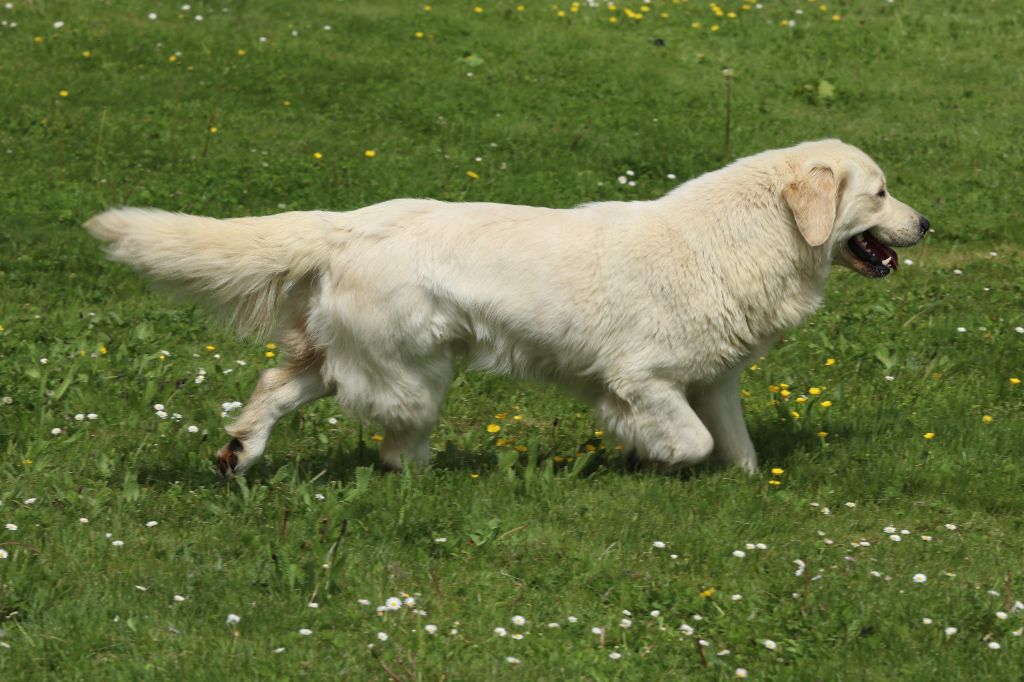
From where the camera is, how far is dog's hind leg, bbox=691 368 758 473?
664cm

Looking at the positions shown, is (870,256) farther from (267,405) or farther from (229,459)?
(229,459)

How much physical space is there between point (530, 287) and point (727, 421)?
1.17 meters

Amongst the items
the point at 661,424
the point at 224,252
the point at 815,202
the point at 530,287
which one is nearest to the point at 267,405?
the point at 224,252

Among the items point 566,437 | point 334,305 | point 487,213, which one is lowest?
point 566,437

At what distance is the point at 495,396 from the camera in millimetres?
7711

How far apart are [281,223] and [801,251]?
7.71 ft

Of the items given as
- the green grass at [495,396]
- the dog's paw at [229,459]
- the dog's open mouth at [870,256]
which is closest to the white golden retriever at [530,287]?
the dog's paw at [229,459]

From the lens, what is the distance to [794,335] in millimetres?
8469

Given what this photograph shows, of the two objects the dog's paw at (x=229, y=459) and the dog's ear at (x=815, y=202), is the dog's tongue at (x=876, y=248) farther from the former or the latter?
the dog's paw at (x=229, y=459)

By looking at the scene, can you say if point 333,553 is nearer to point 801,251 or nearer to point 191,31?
point 801,251

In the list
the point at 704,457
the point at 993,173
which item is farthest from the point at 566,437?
the point at 993,173

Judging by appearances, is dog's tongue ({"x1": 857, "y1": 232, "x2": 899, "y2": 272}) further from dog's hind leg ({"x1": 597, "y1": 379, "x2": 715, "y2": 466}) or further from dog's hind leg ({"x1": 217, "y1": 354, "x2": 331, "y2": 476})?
dog's hind leg ({"x1": 217, "y1": 354, "x2": 331, "y2": 476})

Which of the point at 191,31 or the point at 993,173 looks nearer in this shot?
the point at 993,173

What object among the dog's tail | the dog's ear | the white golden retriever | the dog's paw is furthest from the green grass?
the dog's ear
